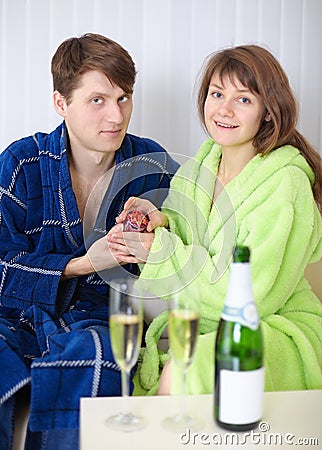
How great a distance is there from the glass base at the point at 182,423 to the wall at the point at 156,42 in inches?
55.3

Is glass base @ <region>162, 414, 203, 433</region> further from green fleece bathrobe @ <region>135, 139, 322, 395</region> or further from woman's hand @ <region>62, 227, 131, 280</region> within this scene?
woman's hand @ <region>62, 227, 131, 280</region>

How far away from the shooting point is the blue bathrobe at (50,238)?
1.88 meters

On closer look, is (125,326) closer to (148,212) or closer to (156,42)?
(148,212)

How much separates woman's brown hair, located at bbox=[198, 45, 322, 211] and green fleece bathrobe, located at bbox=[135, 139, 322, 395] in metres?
0.04

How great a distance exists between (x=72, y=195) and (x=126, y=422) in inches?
38.4

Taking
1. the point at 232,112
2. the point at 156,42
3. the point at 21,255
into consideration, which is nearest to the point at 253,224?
the point at 232,112

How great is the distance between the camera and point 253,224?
5.81 ft

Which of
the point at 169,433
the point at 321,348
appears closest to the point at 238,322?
the point at 169,433

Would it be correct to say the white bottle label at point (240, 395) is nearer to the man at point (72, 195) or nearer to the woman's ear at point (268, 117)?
the man at point (72, 195)

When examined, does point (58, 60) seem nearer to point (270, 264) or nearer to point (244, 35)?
point (244, 35)

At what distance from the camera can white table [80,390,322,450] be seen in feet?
3.91

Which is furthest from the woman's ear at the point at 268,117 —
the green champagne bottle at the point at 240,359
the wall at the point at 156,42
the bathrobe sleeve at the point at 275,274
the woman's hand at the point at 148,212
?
the green champagne bottle at the point at 240,359

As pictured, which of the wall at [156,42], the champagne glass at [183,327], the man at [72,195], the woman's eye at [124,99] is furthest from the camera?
the wall at [156,42]

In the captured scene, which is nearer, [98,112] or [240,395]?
[240,395]
